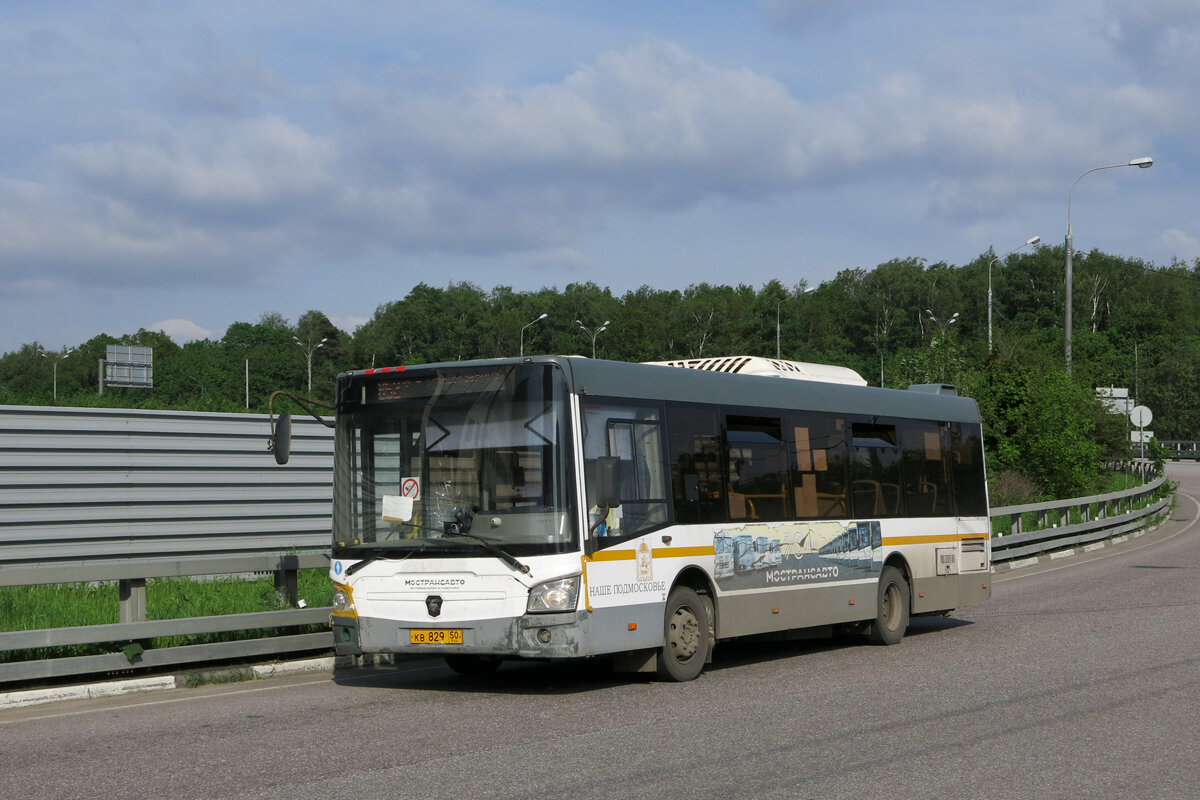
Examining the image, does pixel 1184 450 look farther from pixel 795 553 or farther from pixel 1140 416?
pixel 795 553

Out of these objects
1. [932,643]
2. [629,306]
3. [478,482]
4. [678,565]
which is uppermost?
[629,306]

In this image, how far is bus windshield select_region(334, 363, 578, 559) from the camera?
35.2ft

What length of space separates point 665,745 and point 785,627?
16.3ft

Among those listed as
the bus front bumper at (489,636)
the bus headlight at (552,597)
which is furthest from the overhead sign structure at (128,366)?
the bus headlight at (552,597)

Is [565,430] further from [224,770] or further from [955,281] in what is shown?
[955,281]

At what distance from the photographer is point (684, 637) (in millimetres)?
11984

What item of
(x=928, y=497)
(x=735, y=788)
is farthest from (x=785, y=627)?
(x=735, y=788)

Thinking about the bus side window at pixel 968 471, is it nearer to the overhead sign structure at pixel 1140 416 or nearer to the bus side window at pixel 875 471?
the bus side window at pixel 875 471

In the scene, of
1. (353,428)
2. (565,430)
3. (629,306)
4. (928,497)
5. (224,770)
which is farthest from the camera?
(629,306)

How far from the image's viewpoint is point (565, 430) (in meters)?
10.9

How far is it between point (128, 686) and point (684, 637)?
4.73m

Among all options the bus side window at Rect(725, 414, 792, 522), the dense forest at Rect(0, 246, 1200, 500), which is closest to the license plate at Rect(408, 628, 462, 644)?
the bus side window at Rect(725, 414, 792, 522)

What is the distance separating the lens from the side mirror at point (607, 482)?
11.0m

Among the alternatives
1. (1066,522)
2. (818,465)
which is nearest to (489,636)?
(818,465)
